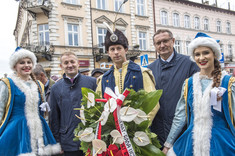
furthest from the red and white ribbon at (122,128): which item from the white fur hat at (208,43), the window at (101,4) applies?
the window at (101,4)

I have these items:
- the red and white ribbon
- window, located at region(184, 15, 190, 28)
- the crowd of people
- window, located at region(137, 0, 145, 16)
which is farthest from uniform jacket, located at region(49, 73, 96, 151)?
window, located at region(184, 15, 190, 28)

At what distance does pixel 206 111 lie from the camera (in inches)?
73.1

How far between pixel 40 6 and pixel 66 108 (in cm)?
1329

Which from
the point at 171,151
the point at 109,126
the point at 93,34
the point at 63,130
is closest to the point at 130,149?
the point at 109,126

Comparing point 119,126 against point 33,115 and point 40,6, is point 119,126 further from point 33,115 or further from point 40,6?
point 40,6

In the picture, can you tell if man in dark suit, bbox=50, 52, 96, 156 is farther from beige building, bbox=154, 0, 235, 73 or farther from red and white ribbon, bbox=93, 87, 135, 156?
beige building, bbox=154, 0, 235, 73

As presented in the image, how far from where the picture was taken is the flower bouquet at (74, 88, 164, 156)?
1.50 metres

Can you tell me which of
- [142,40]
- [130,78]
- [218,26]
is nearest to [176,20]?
[142,40]

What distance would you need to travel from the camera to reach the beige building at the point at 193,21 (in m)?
20.6

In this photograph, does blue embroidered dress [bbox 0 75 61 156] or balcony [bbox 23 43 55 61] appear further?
balcony [bbox 23 43 55 61]

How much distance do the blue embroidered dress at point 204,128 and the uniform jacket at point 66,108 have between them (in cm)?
139

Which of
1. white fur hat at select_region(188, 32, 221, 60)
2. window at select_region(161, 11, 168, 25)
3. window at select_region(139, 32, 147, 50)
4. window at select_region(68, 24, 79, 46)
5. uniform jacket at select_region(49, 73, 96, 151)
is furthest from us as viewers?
window at select_region(161, 11, 168, 25)

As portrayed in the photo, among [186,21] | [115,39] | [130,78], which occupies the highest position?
[186,21]

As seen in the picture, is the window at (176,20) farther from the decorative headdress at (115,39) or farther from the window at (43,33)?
the decorative headdress at (115,39)
